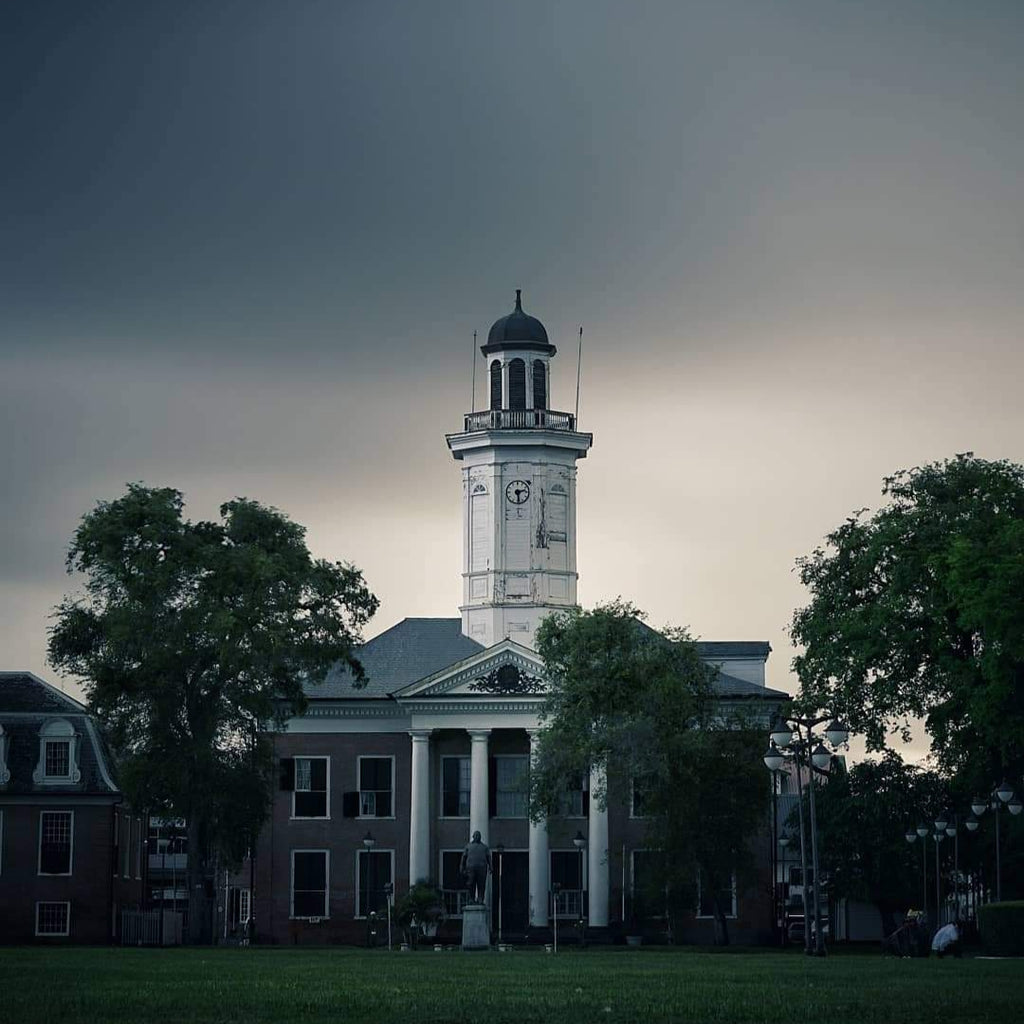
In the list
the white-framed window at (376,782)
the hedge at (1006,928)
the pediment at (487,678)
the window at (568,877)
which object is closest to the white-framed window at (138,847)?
the white-framed window at (376,782)

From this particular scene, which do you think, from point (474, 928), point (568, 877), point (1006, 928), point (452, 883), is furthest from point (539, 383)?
point (1006, 928)

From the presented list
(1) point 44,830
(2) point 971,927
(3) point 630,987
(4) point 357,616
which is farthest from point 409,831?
(3) point 630,987

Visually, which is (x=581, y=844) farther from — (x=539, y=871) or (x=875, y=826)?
(x=875, y=826)

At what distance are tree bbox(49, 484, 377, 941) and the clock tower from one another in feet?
89.2

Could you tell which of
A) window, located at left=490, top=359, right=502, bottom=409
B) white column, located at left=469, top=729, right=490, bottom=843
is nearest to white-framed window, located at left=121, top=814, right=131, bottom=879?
white column, located at left=469, top=729, right=490, bottom=843

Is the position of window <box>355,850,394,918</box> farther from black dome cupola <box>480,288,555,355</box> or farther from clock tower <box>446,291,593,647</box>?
black dome cupola <box>480,288,555,355</box>

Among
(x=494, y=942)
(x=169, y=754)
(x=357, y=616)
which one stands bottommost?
(x=494, y=942)

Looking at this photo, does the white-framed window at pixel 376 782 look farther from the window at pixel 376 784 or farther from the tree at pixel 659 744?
the tree at pixel 659 744

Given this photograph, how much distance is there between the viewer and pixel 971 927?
6781 cm

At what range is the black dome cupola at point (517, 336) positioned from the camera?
99.8m

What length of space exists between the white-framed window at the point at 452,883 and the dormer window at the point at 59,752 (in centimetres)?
1612

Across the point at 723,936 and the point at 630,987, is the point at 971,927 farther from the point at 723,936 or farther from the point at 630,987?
the point at 630,987

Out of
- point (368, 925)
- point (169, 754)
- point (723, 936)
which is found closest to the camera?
point (169, 754)

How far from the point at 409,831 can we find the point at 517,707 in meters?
7.32
